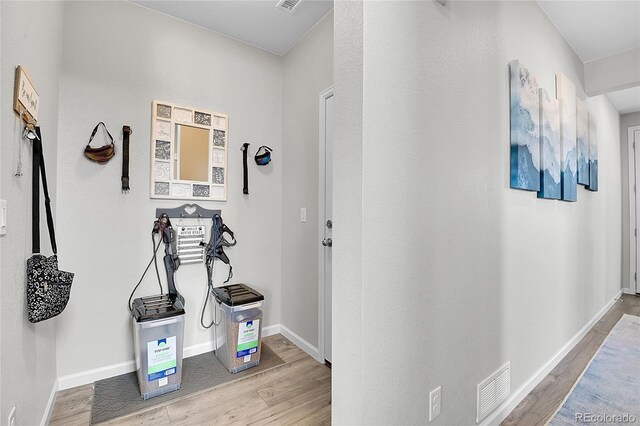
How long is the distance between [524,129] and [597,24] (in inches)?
56.5

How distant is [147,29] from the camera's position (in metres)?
2.19

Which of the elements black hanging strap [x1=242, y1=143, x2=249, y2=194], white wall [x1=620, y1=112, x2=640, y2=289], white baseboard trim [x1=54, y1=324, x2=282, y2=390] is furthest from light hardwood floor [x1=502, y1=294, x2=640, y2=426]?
black hanging strap [x1=242, y1=143, x2=249, y2=194]

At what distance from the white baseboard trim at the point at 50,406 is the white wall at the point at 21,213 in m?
0.05

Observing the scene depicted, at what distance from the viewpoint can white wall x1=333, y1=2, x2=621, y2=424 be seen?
1002 mm

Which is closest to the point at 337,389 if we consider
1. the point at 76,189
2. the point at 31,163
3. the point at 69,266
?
the point at 31,163

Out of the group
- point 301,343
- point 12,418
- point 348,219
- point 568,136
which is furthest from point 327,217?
point 568,136

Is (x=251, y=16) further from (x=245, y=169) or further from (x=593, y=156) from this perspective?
(x=593, y=156)

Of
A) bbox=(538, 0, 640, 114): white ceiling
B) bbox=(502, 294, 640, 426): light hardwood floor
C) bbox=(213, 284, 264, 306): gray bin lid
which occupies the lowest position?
bbox=(502, 294, 640, 426): light hardwood floor

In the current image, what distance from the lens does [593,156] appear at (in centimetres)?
293

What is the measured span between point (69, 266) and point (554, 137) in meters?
3.43

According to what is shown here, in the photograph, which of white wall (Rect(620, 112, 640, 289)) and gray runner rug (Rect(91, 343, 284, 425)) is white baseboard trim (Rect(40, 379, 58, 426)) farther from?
white wall (Rect(620, 112, 640, 289))

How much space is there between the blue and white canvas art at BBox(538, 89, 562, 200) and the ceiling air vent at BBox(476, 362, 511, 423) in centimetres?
113

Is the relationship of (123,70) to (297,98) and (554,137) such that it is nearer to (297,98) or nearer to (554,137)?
(297,98)

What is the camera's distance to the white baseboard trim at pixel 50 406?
1540mm
